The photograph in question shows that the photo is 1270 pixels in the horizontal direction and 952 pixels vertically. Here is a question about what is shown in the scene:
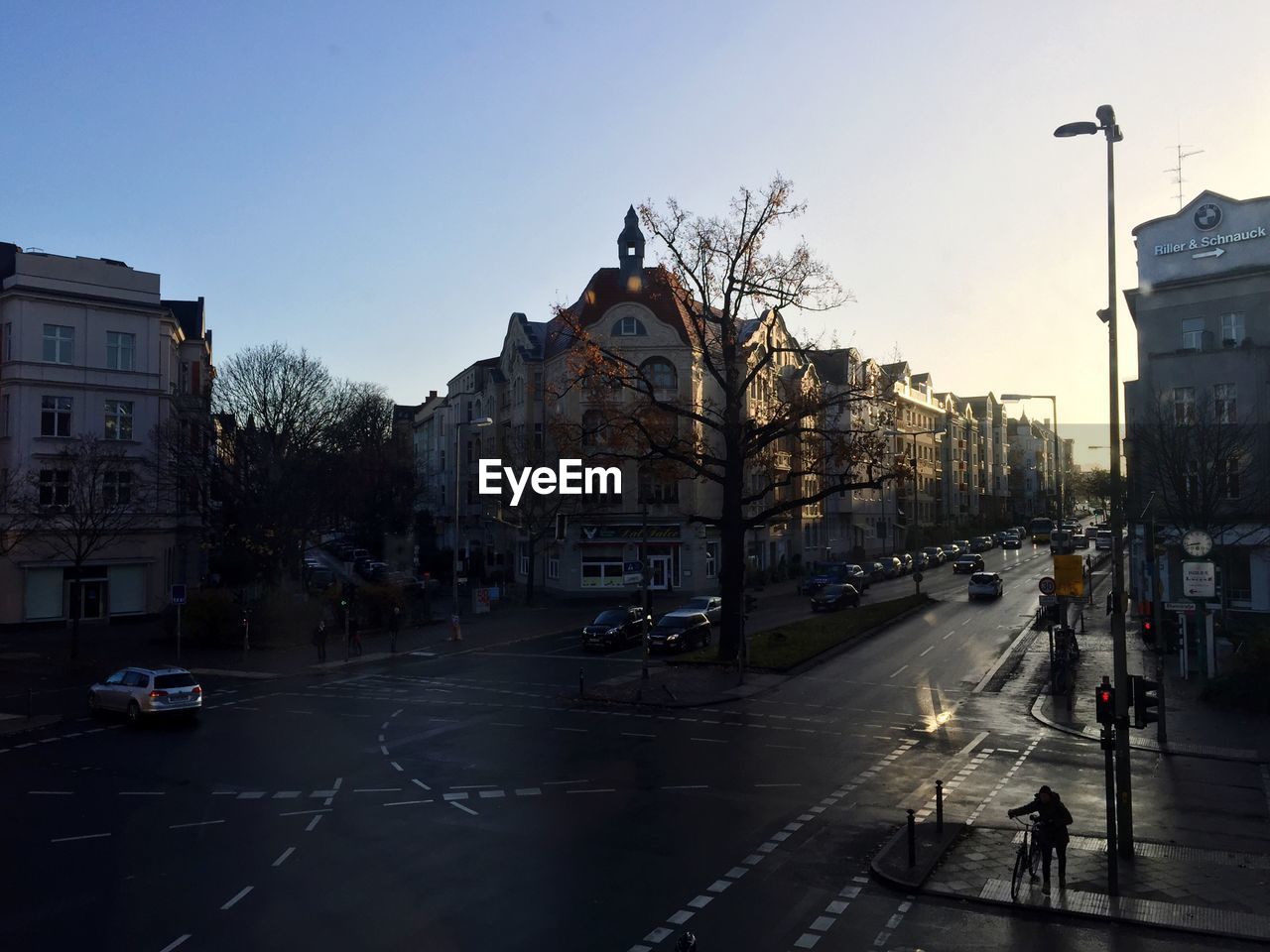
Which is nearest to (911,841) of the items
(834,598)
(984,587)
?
(834,598)

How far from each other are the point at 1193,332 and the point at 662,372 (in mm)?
29363

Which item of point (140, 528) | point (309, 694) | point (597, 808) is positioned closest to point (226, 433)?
point (140, 528)

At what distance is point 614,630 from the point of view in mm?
38688

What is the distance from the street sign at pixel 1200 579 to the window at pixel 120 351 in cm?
4699

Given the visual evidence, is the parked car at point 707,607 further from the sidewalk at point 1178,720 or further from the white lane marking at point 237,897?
the white lane marking at point 237,897

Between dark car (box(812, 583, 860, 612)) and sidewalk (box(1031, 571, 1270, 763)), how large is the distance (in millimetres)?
16115

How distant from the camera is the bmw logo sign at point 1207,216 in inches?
1700

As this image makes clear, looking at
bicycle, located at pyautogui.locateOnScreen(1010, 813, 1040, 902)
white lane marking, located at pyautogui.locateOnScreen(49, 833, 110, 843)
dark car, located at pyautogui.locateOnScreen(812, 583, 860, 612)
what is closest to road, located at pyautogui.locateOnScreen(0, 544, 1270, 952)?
white lane marking, located at pyautogui.locateOnScreen(49, 833, 110, 843)

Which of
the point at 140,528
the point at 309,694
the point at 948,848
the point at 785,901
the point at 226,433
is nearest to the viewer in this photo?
the point at 785,901

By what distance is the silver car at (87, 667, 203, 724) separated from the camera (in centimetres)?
2469

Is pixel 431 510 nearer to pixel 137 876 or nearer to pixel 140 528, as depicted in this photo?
pixel 140 528

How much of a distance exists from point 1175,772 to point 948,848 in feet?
28.1

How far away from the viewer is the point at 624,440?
33.9 m

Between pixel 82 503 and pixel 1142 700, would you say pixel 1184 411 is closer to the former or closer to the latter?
pixel 1142 700
